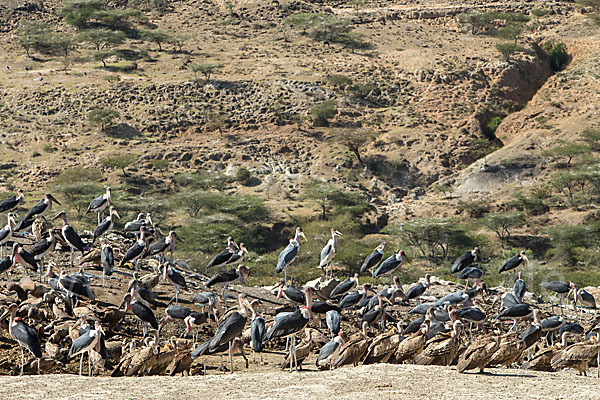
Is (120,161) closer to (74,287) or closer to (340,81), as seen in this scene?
(340,81)

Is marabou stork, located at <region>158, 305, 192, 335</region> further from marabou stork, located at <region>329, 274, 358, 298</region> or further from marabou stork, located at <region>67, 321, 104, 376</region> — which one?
marabou stork, located at <region>329, 274, 358, 298</region>

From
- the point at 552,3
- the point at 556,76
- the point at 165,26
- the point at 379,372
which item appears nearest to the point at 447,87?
the point at 556,76

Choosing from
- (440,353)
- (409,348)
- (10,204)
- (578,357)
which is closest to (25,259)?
(10,204)

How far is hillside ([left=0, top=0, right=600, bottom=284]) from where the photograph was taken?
60156 millimetres

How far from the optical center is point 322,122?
7700 cm

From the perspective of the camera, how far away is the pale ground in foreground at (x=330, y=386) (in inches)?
502

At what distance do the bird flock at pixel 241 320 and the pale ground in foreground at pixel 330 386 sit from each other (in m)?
0.82

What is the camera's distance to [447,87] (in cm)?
8306

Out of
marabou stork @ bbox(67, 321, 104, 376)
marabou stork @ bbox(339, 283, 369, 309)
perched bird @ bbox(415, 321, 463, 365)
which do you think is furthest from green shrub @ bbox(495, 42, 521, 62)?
marabou stork @ bbox(67, 321, 104, 376)

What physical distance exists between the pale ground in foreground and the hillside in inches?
1143

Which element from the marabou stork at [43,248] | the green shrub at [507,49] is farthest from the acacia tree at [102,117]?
the marabou stork at [43,248]

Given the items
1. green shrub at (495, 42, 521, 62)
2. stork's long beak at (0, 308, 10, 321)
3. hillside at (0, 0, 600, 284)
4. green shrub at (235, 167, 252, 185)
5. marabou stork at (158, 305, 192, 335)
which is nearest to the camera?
stork's long beak at (0, 308, 10, 321)

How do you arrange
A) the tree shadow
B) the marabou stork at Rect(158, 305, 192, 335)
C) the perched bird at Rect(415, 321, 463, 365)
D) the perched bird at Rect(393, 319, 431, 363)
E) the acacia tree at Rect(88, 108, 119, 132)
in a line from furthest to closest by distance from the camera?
the tree shadow, the acacia tree at Rect(88, 108, 119, 132), the marabou stork at Rect(158, 305, 192, 335), the perched bird at Rect(393, 319, 431, 363), the perched bird at Rect(415, 321, 463, 365)

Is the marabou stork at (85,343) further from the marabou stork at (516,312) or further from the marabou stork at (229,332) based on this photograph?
the marabou stork at (516,312)
